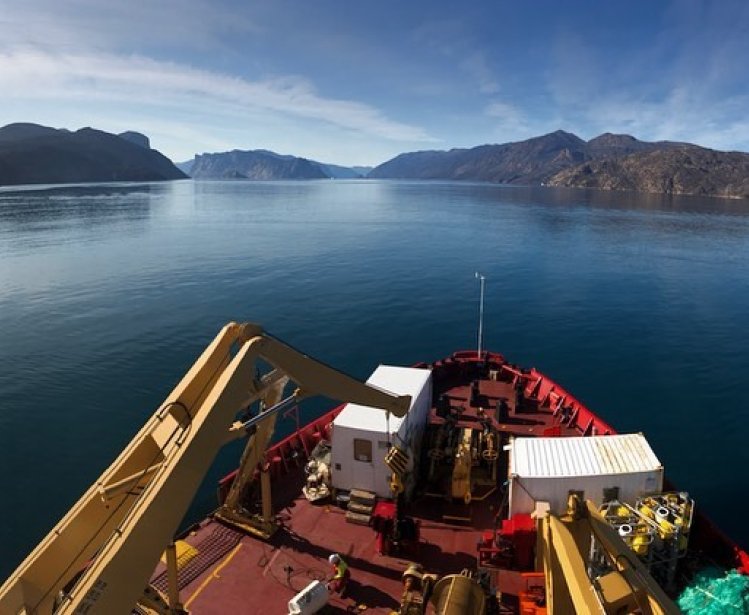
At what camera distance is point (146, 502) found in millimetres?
9055

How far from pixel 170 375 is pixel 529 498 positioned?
1287 inches

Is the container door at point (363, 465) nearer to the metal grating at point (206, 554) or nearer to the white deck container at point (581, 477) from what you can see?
the metal grating at point (206, 554)

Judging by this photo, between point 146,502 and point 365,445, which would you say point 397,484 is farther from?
point 146,502

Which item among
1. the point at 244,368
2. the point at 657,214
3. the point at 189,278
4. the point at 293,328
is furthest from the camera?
the point at 657,214

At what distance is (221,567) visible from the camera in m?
16.5

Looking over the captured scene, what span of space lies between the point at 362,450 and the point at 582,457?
794 centimetres

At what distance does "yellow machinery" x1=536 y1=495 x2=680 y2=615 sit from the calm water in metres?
19.9

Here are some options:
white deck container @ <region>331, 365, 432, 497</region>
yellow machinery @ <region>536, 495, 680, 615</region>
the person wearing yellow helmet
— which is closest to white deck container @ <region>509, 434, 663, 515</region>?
white deck container @ <region>331, 365, 432, 497</region>

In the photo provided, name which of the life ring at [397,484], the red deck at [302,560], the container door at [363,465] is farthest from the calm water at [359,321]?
the life ring at [397,484]

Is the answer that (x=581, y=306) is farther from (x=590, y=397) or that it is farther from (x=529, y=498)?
(x=529, y=498)

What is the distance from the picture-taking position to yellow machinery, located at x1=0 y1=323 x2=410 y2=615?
328 inches

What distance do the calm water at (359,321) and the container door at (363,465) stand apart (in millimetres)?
12139

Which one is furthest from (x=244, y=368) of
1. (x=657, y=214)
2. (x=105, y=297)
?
(x=657, y=214)

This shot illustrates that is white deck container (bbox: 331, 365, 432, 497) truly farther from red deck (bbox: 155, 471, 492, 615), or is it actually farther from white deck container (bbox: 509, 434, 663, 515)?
white deck container (bbox: 509, 434, 663, 515)
